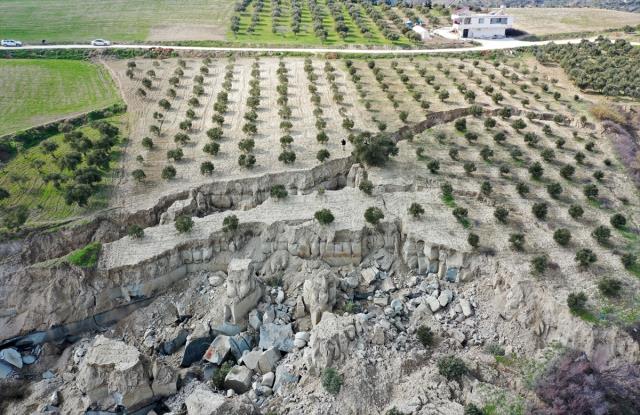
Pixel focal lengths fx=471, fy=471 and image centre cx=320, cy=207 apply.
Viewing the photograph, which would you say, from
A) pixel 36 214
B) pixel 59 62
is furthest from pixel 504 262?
pixel 59 62

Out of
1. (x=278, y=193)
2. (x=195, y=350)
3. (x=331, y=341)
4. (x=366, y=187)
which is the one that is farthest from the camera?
(x=366, y=187)

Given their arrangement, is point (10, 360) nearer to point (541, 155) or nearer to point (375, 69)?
point (541, 155)

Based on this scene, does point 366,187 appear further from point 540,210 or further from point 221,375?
point 221,375

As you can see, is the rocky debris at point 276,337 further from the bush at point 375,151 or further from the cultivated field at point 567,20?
the cultivated field at point 567,20

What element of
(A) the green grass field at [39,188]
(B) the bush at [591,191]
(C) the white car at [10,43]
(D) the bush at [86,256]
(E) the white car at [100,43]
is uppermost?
(C) the white car at [10,43]

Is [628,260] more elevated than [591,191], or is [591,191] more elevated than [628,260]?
[591,191]

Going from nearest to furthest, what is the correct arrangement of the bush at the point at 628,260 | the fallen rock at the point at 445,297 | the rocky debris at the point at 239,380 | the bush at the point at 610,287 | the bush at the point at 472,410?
the bush at the point at 472,410
the rocky debris at the point at 239,380
the bush at the point at 610,287
the fallen rock at the point at 445,297
the bush at the point at 628,260

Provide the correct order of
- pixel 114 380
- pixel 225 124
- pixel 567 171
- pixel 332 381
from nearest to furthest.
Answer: pixel 332 381
pixel 114 380
pixel 567 171
pixel 225 124

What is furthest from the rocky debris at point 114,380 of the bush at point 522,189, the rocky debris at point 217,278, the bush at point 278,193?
the bush at point 522,189

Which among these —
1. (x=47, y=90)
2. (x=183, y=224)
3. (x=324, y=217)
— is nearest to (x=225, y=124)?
(x=183, y=224)
